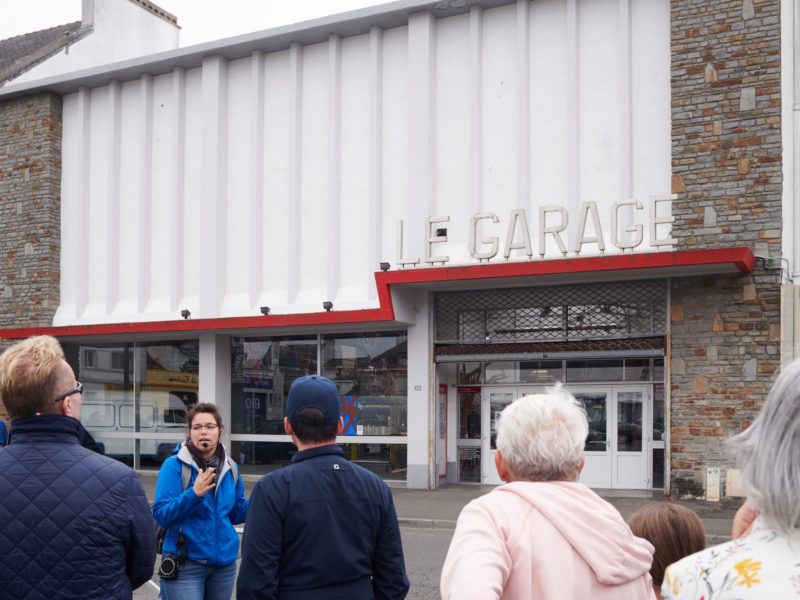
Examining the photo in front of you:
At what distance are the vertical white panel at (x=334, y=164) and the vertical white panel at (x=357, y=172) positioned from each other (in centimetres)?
5

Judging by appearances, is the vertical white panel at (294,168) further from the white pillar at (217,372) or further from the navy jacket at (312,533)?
the navy jacket at (312,533)

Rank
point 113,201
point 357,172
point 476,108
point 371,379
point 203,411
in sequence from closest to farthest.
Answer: point 203,411 < point 476,108 < point 357,172 < point 371,379 < point 113,201

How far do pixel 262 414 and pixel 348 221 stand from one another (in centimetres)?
517

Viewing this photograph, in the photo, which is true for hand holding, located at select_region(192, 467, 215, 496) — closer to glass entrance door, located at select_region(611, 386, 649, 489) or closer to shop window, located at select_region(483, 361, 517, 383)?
glass entrance door, located at select_region(611, 386, 649, 489)

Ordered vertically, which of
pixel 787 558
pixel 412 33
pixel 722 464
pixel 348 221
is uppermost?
pixel 412 33

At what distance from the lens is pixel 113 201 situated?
74.7ft

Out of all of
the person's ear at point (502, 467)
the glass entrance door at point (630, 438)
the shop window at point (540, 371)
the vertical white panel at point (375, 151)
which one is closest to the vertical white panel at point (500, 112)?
the vertical white panel at point (375, 151)

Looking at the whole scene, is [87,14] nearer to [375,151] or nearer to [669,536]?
[375,151]

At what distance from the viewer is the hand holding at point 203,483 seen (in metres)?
4.96

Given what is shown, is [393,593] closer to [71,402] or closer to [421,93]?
[71,402]

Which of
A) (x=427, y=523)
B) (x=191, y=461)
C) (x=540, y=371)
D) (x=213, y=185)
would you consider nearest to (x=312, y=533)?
(x=191, y=461)

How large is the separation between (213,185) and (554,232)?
8616 mm

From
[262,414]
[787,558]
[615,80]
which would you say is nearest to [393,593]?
[787,558]

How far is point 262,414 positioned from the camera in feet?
71.4
